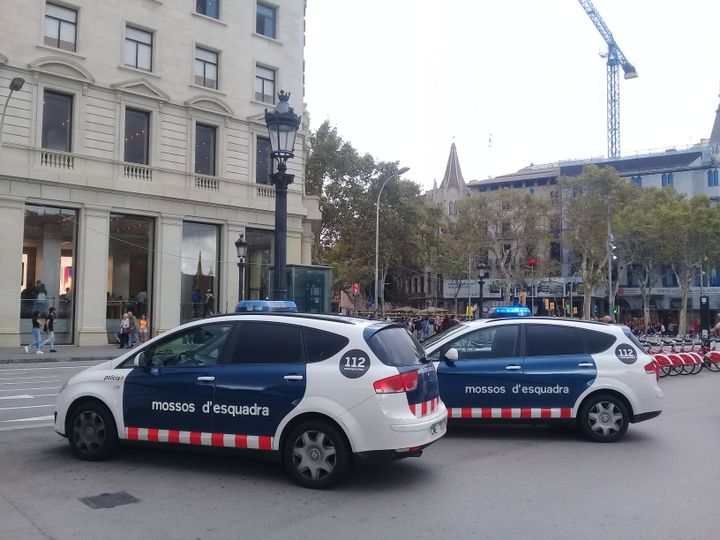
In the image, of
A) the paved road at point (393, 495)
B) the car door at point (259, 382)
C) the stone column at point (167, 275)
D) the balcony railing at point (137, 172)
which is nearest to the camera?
the paved road at point (393, 495)

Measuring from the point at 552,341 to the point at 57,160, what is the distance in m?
22.4

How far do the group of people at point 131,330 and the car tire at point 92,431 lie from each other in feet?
63.1

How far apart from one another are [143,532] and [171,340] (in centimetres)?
237

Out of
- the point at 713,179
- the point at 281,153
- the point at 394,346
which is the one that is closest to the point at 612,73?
the point at 713,179

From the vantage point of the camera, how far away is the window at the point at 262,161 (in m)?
32.2

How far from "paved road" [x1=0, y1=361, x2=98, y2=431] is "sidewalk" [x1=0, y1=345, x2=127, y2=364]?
997 millimetres

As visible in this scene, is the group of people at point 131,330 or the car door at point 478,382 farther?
the group of people at point 131,330

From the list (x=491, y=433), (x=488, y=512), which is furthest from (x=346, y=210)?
(x=488, y=512)

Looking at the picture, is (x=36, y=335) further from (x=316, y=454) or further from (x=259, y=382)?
(x=316, y=454)

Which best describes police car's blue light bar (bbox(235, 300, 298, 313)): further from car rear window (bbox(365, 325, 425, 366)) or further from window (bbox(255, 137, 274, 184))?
window (bbox(255, 137, 274, 184))

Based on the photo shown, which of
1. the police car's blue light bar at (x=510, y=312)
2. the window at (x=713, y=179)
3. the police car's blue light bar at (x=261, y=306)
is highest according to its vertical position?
the window at (x=713, y=179)

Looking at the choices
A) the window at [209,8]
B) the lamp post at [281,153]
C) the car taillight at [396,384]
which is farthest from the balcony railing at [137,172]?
the car taillight at [396,384]

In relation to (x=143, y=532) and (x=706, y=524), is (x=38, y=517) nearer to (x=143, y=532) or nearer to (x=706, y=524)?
(x=143, y=532)

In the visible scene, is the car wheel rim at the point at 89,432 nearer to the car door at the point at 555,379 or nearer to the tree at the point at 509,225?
the car door at the point at 555,379
